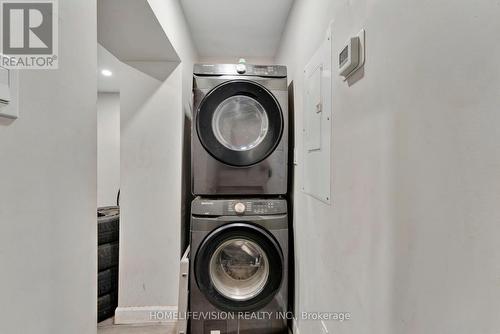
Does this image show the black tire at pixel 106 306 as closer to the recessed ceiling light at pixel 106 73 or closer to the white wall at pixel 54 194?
the white wall at pixel 54 194

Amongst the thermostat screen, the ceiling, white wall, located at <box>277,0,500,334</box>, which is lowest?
white wall, located at <box>277,0,500,334</box>

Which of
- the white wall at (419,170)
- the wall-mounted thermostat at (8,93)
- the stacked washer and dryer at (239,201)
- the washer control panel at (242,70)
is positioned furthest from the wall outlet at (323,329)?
the washer control panel at (242,70)

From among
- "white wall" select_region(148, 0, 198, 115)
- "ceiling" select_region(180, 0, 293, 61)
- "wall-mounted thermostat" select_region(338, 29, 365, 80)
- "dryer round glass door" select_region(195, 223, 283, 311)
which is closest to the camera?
"wall-mounted thermostat" select_region(338, 29, 365, 80)

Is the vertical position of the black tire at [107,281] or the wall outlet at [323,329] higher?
the wall outlet at [323,329]

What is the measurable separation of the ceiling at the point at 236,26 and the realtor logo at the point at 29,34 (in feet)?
→ 5.12

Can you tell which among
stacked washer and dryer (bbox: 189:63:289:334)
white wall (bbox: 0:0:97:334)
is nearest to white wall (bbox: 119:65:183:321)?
stacked washer and dryer (bbox: 189:63:289:334)

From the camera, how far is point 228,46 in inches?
110

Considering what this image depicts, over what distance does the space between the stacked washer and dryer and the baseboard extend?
0.41 meters

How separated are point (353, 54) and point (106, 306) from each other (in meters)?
2.58

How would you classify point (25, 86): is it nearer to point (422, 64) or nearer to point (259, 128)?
point (422, 64)

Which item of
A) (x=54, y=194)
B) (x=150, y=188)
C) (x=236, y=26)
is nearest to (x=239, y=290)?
(x=150, y=188)

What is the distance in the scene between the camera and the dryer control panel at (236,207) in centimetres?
185

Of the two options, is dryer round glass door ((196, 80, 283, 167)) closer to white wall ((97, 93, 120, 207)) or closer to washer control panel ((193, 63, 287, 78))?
washer control panel ((193, 63, 287, 78))

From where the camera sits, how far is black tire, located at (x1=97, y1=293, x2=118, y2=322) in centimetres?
215
